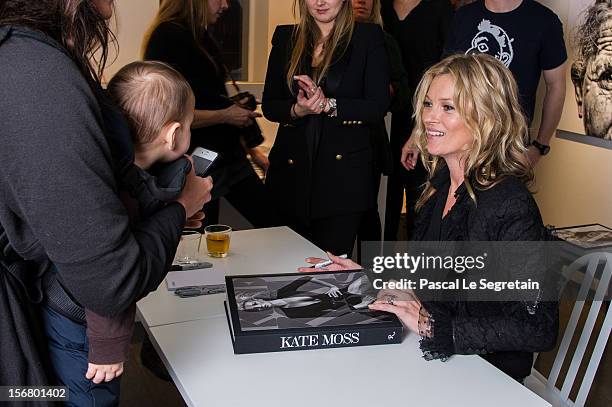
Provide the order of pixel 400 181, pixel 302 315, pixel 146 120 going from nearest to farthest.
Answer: pixel 146 120 → pixel 302 315 → pixel 400 181

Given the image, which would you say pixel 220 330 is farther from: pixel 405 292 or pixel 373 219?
pixel 373 219

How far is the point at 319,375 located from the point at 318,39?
71.0 inches

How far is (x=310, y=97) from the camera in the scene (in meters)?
2.72

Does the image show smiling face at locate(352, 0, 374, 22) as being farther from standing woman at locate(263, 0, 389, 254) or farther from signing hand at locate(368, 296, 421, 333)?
signing hand at locate(368, 296, 421, 333)

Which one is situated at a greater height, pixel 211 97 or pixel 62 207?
pixel 62 207

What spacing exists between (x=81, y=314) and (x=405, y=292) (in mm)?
808

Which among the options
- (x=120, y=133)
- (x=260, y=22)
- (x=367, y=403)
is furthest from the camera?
(x=260, y=22)

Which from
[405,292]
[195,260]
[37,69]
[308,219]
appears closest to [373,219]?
[308,219]

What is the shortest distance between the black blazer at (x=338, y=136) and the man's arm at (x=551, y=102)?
78cm

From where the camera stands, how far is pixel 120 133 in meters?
1.19

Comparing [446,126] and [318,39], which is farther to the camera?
[318,39]

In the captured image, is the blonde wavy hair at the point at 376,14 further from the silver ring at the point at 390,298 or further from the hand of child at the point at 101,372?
the hand of child at the point at 101,372

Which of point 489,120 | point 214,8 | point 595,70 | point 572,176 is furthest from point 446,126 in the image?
point 572,176

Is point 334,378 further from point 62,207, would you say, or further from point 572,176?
point 572,176
